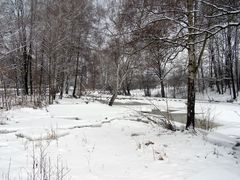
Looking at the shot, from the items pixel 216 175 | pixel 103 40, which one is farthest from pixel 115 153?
pixel 103 40

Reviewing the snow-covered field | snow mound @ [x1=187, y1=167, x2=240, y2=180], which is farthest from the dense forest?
snow mound @ [x1=187, y1=167, x2=240, y2=180]

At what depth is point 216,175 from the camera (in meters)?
4.82

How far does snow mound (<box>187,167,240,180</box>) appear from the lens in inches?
184

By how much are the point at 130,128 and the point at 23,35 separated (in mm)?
20206

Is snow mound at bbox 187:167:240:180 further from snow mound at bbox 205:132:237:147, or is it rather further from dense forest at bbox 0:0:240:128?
dense forest at bbox 0:0:240:128

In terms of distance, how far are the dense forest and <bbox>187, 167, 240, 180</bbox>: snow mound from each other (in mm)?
3288

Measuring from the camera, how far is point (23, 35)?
1081 inches

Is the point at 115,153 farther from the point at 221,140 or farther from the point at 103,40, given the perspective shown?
the point at 103,40

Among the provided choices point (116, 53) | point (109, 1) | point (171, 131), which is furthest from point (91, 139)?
point (109, 1)

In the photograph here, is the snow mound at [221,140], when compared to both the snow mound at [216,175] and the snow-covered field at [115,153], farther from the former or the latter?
the snow mound at [216,175]

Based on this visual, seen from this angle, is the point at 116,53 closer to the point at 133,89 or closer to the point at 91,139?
the point at 91,139

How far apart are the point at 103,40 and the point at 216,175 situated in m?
24.1

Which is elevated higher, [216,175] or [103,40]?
[103,40]

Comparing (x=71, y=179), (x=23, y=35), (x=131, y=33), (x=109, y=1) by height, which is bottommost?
(x=71, y=179)
